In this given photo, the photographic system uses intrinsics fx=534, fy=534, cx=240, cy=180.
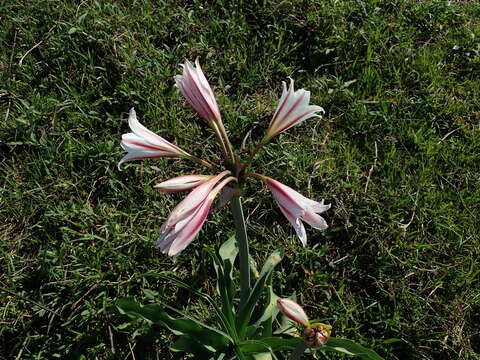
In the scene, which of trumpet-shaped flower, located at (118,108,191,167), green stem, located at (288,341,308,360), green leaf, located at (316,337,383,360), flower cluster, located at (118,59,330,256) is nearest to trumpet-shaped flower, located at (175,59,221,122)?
flower cluster, located at (118,59,330,256)

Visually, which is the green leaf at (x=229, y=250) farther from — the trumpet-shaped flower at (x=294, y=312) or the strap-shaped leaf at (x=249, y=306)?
the trumpet-shaped flower at (x=294, y=312)

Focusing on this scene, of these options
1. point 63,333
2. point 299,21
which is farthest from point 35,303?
point 299,21

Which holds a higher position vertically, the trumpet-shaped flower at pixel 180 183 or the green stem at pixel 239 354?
the trumpet-shaped flower at pixel 180 183

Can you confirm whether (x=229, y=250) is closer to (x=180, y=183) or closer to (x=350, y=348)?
(x=350, y=348)

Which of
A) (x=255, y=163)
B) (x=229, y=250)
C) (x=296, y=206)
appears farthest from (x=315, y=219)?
(x=255, y=163)

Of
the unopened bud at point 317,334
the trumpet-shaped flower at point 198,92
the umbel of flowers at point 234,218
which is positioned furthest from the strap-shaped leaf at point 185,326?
the trumpet-shaped flower at point 198,92

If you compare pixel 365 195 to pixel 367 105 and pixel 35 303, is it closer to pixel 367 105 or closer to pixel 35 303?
pixel 367 105

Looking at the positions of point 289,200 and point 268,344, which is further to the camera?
point 268,344
